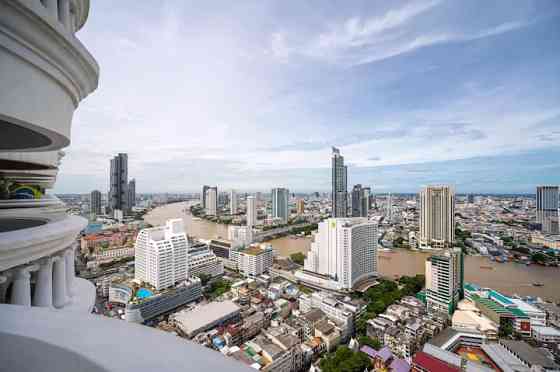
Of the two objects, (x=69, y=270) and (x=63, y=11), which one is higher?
(x=63, y=11)

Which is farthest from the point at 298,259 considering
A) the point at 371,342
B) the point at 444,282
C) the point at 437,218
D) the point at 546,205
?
the point at 546,205

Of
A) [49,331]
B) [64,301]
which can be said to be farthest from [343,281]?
[49,331]

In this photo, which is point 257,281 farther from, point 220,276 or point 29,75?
point 29,75

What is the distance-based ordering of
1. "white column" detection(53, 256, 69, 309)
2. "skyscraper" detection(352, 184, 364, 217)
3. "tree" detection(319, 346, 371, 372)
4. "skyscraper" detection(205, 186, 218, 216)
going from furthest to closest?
"skyscraper" detection(205, 186, 218, 216), "skyscraper" detection(352, 184, 364, 217), "tree" detection(319, 346, 371, 372), "white column" detection(53, 256, 69, 309)

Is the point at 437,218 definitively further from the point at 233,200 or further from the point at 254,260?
the point at 233,200

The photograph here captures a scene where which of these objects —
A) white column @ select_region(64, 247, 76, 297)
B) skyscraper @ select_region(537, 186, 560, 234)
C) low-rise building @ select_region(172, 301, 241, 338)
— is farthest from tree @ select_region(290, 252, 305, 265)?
skyscraper @ select_region(537, 186, 560, 234)

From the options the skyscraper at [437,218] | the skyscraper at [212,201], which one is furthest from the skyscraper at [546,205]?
the skyscraper at [212,201]

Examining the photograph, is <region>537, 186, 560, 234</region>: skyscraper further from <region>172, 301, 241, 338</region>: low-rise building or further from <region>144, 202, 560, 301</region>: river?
<region>172, 301, 241, 338</region>: low-rise building
